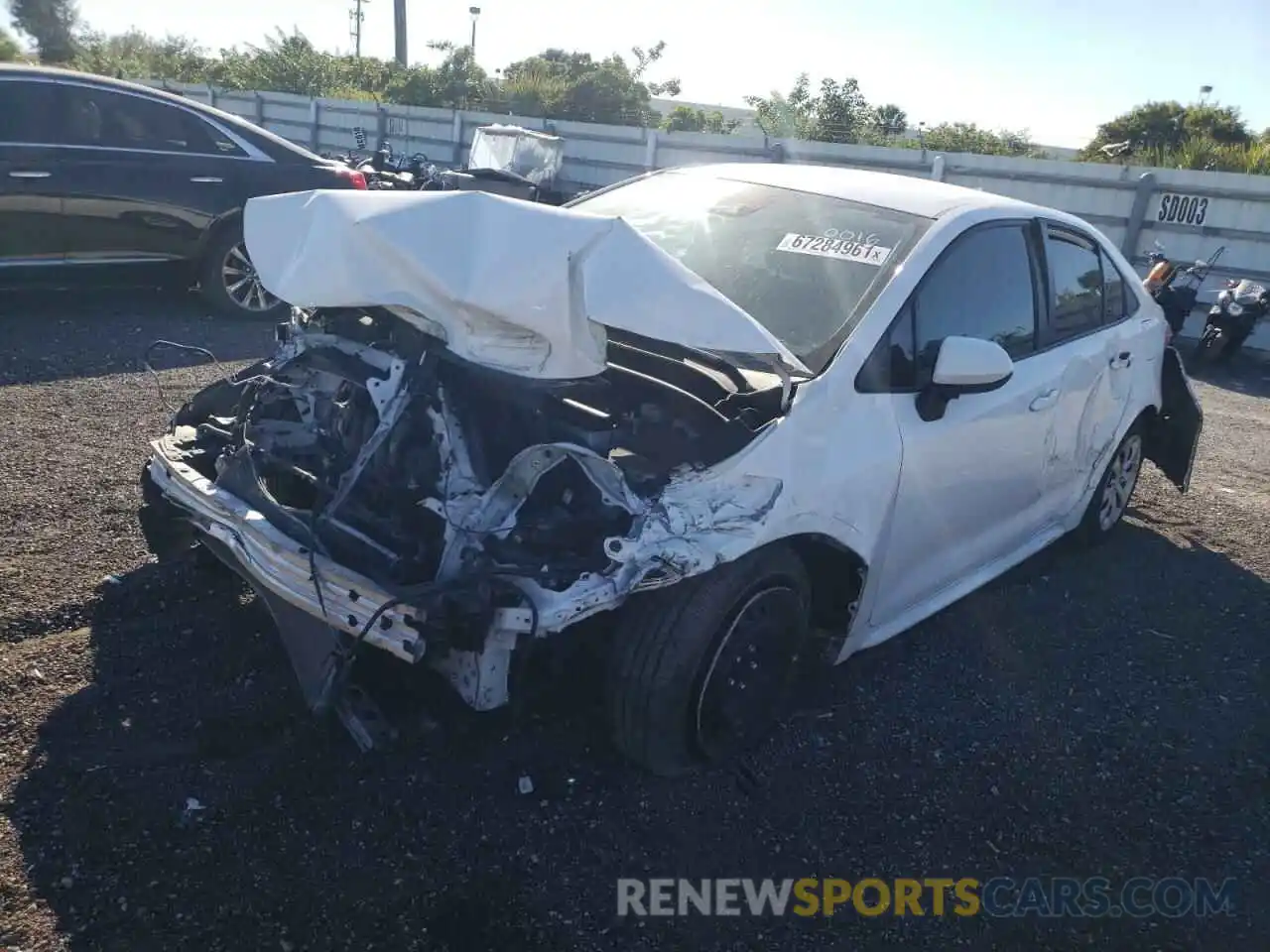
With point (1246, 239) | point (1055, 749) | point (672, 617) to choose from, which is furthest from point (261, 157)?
point (1246, 239)

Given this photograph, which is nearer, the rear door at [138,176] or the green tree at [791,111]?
the rear door at [138,176]

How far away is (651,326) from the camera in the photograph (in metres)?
2.77

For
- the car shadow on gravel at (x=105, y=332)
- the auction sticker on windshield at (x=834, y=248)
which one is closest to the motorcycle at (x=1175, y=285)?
the auction sticker on windshield at (x=834, y=248)

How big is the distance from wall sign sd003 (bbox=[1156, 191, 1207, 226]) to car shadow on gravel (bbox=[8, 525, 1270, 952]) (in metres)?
10.2

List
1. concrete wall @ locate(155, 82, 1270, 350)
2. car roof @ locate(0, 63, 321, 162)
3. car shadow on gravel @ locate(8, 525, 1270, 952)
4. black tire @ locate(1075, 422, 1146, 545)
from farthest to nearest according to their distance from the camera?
Answer: concrete wall @ locate(155, 82, 1270, 350), car roof @ locate(0, 63, 321, 162), black tire @ locate(1075, 422, 1146, 545), car shadow on gravel @ locate(8, 525, 1270, 952)

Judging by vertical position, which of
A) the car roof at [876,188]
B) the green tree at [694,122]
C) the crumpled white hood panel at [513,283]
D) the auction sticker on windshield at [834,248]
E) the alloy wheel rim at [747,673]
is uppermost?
the green tree at [694,122]

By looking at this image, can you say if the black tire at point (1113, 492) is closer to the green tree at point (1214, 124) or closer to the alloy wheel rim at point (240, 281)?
the alloy wheel rim at point (240, 281)

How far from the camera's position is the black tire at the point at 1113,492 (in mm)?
5012

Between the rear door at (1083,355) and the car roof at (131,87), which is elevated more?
the car roof at (131,87)

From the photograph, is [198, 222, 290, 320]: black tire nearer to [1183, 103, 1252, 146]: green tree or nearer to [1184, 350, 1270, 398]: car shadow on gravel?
[1184, 350, 1270, 398]: car shadow on gravel

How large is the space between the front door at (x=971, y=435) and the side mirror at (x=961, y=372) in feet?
0.15

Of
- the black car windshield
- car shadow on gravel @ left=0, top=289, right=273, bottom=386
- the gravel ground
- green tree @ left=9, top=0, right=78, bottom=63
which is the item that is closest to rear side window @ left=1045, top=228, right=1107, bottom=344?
the black car windshield

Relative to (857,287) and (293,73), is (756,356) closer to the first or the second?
(857,287)

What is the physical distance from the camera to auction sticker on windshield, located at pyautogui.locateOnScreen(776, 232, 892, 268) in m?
3.48
